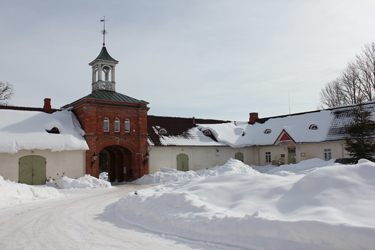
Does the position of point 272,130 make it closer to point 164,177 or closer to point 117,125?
→ point 164,177

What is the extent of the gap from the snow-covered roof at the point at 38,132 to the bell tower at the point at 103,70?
146 inches

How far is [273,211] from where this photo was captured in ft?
26.7

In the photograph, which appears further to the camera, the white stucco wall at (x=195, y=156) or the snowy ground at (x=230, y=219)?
the white stucco wall at (x=195, y=156)

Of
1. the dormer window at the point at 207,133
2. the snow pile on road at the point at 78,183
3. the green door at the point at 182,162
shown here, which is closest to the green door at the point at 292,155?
the dormer window at the point at 207,133

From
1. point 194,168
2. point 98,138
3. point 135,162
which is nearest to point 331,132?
point 194,168

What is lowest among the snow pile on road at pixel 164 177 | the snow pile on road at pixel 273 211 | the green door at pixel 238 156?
the snow pile on road at pixel 164 177

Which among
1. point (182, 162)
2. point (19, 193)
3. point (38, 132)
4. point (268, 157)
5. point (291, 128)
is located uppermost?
point (291, 128)

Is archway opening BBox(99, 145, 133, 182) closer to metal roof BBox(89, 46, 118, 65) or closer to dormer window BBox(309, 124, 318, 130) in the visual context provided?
metal roof BBox(89, 46, 118, 65)

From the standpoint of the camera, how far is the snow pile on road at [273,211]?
620cm

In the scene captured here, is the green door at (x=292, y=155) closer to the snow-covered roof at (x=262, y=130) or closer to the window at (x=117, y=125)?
the snow-covered roof at (x=262, y=130)

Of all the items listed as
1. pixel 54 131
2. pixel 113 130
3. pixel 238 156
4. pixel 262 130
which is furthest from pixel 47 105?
pixel 262 130

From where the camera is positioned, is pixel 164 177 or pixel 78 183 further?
pixel 164 177

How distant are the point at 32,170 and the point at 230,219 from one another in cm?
1760

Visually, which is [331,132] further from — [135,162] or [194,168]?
[135,162]
